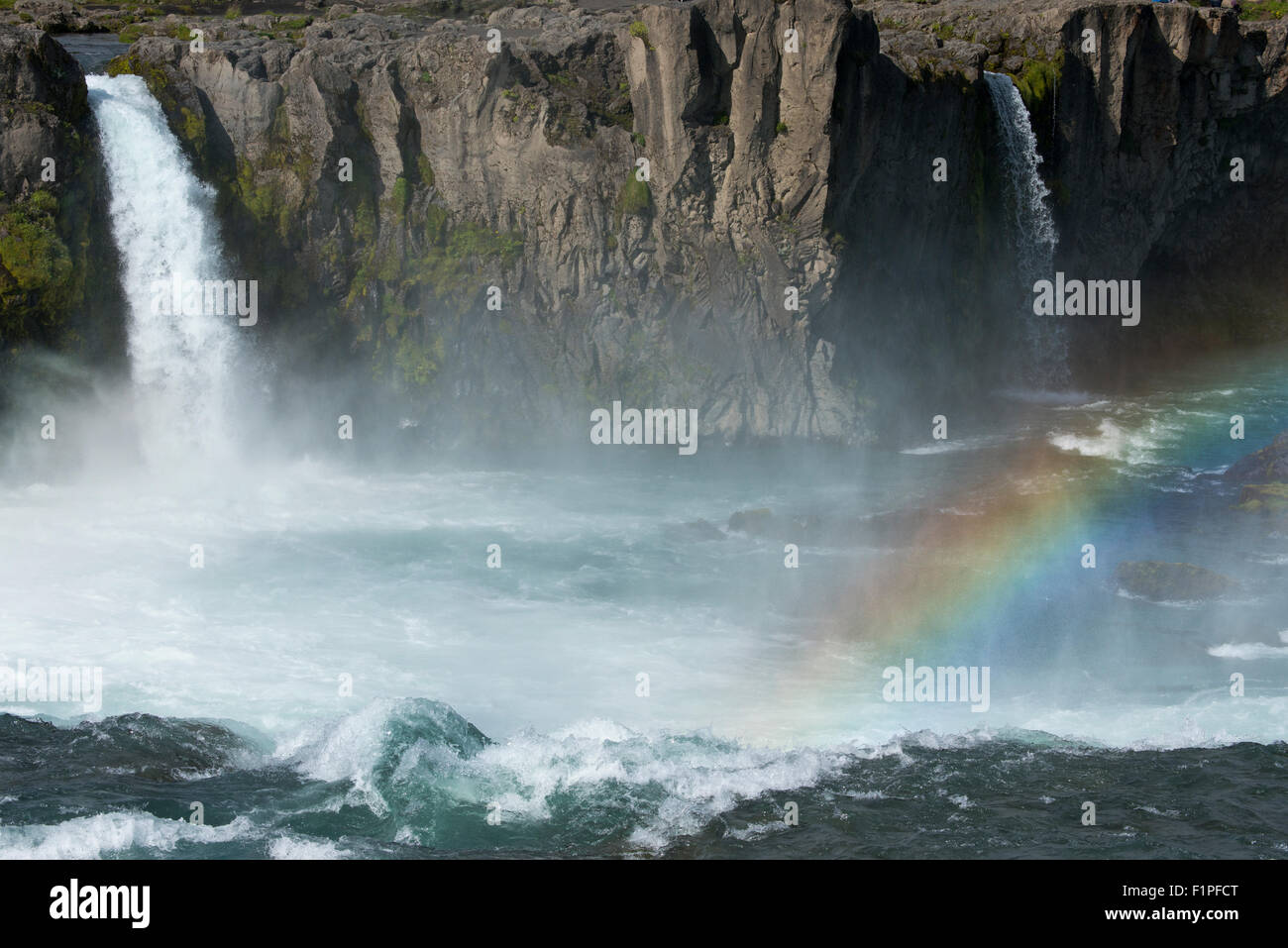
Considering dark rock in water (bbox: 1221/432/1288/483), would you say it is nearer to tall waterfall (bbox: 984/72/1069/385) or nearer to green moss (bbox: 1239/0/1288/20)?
tall waterfall (bbox: 984/72/1069/385)

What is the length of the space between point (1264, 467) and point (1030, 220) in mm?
11527

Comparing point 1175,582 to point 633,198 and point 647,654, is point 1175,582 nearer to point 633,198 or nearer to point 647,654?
point 647,654

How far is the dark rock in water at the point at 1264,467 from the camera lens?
125 feet

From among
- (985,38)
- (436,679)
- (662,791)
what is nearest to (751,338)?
(985,38)

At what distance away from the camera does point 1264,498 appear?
1432 inches

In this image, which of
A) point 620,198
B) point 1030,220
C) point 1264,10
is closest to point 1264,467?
point 1030,220

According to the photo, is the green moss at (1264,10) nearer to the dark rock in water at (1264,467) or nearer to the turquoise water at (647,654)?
the turquoise water at (647,654)

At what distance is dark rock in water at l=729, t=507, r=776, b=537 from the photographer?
3506 cm

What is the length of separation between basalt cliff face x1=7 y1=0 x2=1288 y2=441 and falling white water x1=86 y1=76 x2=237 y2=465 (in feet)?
2.52

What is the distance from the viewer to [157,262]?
39062 mm

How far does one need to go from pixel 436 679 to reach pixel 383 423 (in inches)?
624
